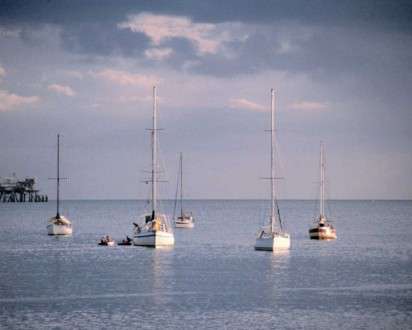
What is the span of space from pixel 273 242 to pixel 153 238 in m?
12.2

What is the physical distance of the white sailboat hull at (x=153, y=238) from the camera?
91.6 m

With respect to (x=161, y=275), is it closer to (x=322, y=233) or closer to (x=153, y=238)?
(x=153, y=238)

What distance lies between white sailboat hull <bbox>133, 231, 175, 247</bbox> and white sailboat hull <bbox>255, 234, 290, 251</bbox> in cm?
950

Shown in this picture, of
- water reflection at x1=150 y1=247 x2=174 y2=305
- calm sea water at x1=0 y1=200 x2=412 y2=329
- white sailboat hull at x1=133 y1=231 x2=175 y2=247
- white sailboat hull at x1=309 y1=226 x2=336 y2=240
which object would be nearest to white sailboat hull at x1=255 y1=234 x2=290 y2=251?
calm sea water at x1=0 y1=200 x2=412 y2=329

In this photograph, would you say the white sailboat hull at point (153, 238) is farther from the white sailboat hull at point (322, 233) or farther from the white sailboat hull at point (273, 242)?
the white sailboat hull at point (322, 233)

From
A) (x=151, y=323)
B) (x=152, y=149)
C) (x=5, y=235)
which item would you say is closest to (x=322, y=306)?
(x=151, y=323)

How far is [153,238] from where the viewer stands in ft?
301

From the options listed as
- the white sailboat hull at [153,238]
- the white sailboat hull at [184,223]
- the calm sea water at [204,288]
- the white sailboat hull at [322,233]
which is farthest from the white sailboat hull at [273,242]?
the white sailboat hull at [184,223]

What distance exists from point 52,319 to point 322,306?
15996 mm

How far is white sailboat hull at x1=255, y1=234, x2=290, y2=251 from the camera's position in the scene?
87.6 m

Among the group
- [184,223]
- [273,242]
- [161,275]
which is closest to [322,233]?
[273,242]

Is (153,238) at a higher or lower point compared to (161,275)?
higher

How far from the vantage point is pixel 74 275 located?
7231cm

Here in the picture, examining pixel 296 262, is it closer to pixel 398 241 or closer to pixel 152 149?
pixel 152 149
